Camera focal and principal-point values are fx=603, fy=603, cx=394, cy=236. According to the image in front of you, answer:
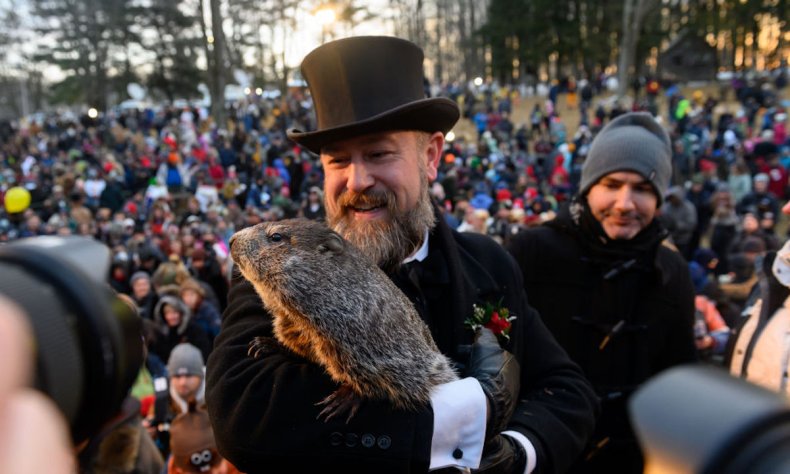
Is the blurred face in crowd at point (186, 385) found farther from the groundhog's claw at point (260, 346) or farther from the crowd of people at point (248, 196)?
the groundhog's claw at point (260, 346)

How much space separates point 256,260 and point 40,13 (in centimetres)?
5130

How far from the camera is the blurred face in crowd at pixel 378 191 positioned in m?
2.01

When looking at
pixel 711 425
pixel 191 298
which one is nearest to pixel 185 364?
pixel 191 298

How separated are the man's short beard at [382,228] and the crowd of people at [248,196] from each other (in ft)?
0.64

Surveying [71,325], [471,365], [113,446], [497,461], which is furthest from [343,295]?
[113,446]

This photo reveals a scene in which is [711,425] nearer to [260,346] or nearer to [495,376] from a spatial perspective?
→ [495,376]

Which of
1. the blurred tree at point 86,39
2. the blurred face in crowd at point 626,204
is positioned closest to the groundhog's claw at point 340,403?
the blurred face in crowd at point 626,204

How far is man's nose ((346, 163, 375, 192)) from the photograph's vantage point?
1.98 m

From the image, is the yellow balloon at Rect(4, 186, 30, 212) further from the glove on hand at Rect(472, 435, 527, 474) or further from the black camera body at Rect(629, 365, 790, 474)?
the black camera body at Rect(629, 365, 790, 474)

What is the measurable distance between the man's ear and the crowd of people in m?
0.11

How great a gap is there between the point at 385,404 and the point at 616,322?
1.86 meters

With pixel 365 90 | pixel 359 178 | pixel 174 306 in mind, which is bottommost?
pixel 174 306

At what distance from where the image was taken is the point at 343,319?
1.64 metres

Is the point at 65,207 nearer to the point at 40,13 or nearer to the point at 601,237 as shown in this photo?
the point at 601,237
